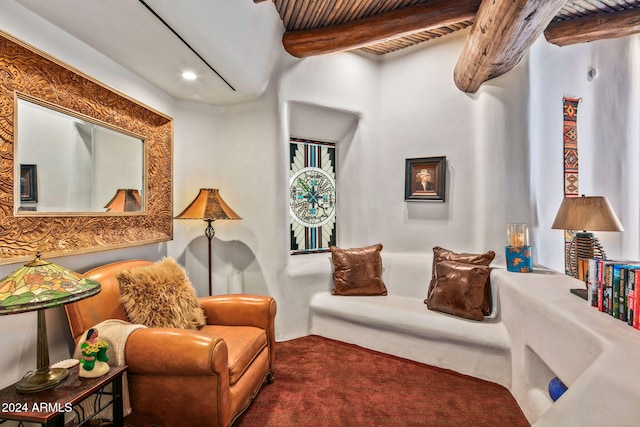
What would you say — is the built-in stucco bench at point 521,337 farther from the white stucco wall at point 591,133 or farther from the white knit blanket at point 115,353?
the white knit blanket at point 115,353

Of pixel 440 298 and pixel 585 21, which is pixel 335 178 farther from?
pixel 585 21

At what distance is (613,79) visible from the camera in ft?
10.9

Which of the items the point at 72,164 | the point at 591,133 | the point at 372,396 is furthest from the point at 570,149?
the point at 72,164

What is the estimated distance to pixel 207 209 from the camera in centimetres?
263

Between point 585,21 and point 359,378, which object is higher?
point 585,21

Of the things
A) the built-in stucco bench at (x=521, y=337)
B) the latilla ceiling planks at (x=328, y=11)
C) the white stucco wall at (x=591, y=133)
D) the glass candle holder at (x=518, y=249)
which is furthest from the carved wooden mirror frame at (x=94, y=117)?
the white stucco wall at (x=591, y=133)

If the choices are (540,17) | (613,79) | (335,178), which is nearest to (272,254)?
(335,178)

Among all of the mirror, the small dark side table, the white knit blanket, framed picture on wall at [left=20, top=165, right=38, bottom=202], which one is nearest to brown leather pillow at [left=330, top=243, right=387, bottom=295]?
the mirror

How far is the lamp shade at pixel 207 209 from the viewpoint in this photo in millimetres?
2594

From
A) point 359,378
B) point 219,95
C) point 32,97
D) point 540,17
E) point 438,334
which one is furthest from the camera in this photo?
point 219,95

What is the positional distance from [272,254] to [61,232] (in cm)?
165

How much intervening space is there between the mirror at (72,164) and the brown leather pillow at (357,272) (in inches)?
73.5

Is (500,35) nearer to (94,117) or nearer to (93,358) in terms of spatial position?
(94,117)

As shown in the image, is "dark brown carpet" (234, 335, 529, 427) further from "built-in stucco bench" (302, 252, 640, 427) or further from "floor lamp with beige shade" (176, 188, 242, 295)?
"floor lamp with beige shade" (176, 188, 242, 295)
